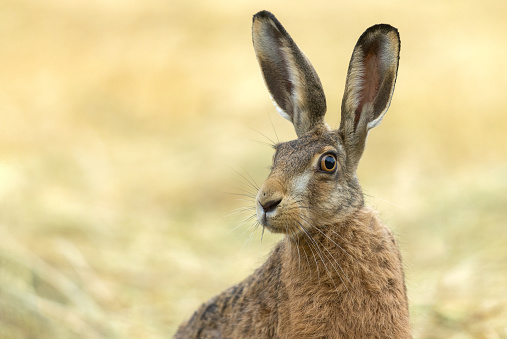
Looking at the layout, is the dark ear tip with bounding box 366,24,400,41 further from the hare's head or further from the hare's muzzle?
the hare's muzzle

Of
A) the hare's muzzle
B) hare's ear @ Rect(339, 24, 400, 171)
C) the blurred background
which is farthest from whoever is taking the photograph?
the blurred background

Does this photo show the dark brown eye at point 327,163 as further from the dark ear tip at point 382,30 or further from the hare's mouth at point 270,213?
the dark ear tip at point 382,30

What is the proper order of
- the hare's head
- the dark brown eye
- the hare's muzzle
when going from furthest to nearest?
the dark brown eye → the hare's head → the hare's muzzle

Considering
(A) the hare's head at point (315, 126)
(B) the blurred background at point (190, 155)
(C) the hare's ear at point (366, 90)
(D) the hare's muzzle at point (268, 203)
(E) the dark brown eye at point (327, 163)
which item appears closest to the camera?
(D) the hare's muzzle at point (268, 203)

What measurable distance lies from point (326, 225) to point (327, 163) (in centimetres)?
42

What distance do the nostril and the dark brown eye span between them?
0.41 m

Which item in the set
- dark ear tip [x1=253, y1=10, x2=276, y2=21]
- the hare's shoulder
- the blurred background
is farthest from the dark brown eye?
the blurred background

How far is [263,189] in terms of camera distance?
4.38m

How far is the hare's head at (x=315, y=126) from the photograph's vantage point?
4.45m

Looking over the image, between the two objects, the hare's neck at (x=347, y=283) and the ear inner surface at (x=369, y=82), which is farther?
the ear inner surface at (x=369, y=82)

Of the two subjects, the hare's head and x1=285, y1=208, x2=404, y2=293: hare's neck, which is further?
x1=285, y1=208, x2=404, y2=293: hare's neck

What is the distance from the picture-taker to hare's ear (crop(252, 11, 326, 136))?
4.95 meters

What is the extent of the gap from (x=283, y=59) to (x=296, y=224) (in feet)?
4.35

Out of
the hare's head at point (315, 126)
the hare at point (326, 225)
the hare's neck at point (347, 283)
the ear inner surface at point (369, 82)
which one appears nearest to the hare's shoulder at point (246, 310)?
the hare at point (326, 225)
